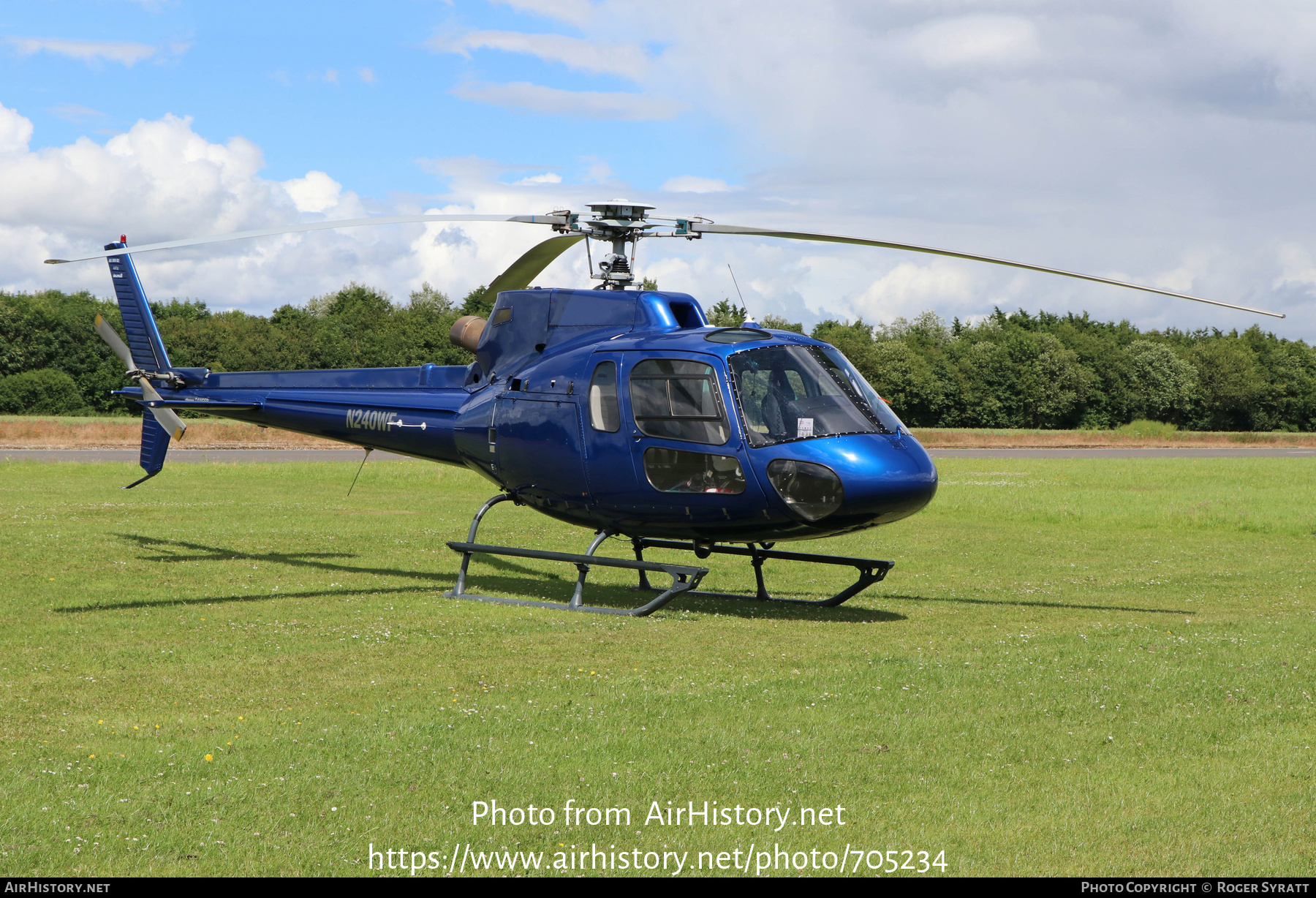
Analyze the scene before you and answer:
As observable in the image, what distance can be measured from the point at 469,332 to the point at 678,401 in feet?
13.3

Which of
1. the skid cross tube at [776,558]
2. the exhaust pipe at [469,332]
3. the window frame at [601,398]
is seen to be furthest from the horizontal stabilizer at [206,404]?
the window frame at [601,398]

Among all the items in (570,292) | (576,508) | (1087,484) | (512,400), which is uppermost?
(570,292)

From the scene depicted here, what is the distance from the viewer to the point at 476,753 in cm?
707

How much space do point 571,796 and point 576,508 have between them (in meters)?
6.72

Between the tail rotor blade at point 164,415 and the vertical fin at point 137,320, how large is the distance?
367 mm

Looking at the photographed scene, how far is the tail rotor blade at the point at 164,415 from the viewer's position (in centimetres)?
1647

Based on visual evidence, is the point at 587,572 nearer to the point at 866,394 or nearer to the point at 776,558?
the point at 776,558

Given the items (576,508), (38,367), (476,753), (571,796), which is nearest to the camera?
(571,796)

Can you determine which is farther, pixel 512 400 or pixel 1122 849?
pixel 512 400

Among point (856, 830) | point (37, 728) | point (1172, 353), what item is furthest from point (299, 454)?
point (1172, 353)

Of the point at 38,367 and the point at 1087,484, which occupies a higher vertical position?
the point at 38,367

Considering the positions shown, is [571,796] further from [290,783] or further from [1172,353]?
[1172,353]

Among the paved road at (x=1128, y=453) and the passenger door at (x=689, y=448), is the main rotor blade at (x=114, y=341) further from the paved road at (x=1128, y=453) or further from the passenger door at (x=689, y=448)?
the paved road at (x=1128, y=453)

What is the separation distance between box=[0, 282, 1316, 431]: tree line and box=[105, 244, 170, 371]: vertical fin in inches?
1969
